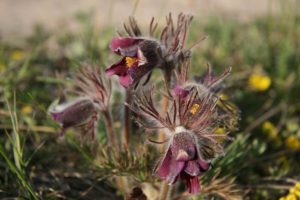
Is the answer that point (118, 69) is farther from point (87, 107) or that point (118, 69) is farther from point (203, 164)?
point (203, 164)

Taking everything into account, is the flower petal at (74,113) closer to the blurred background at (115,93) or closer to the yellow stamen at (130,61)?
the blurred background at (115,93)

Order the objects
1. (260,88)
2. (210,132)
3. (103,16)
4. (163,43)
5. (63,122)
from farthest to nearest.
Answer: (103,16)
(260,88)
(63,122)
(163,43)
(210,132)

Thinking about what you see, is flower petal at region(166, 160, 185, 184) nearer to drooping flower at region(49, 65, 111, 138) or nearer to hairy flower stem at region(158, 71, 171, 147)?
hairy flower stem at region(158, 71, 171, 147)

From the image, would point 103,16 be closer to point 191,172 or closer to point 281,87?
point 281,87

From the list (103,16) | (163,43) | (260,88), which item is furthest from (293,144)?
(103,16)

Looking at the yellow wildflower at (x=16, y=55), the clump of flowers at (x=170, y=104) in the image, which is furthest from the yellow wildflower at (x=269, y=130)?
the yellow wildflower at (x=16, y=55)

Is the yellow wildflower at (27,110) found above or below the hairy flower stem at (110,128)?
below

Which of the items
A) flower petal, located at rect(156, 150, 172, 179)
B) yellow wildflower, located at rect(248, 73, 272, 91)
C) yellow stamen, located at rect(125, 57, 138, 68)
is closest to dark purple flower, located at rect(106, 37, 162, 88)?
yellow stamen, located at rect(125, 57, 138, 68)
